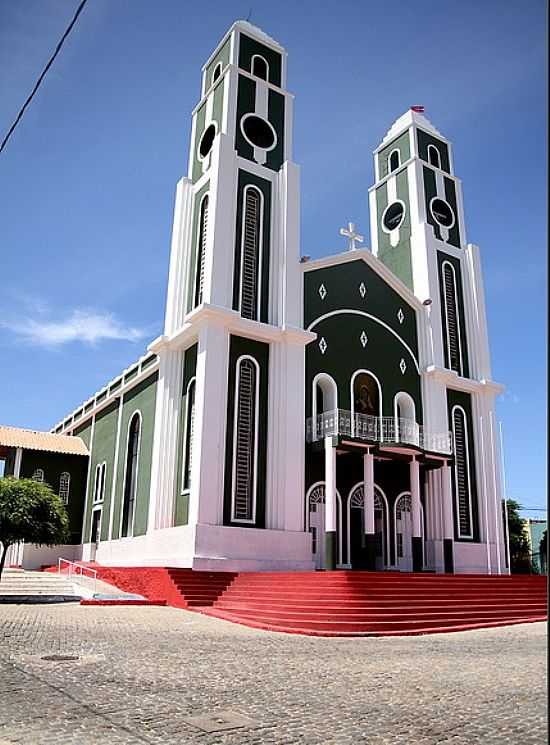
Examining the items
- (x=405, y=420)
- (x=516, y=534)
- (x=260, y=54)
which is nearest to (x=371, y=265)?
(x=405, y=420)

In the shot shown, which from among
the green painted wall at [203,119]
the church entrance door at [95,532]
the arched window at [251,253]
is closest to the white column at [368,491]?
the arched window at [251,253]

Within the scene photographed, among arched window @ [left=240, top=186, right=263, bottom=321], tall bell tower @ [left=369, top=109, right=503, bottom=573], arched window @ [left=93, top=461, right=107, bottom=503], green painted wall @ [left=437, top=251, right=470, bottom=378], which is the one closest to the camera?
arched window @ [left=240, top=186, right=263, bottom=321]

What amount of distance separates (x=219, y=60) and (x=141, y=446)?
1525 cm

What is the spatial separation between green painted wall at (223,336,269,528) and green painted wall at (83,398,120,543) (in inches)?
369

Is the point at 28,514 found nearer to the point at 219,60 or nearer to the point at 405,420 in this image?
the point at 405,420

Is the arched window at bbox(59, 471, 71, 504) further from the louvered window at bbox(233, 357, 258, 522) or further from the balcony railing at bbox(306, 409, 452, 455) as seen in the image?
the balcony railing at bbox(306, 409, 452, 455)

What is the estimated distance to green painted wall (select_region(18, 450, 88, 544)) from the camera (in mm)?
31141

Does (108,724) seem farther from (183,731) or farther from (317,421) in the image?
(317,421)

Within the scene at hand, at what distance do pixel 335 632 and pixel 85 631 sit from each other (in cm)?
446

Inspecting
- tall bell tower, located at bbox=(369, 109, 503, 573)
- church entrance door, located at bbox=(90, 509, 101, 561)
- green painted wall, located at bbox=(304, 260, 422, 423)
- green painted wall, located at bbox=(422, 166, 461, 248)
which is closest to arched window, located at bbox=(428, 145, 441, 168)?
tall bell tower, located at bbox=(369, 109, 503, 573)

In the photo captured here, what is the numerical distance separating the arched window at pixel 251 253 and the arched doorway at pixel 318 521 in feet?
20.0

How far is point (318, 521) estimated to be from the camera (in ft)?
72.7

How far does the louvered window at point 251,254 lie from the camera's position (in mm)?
22516

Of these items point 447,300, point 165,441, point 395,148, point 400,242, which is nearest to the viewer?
point 165,441
